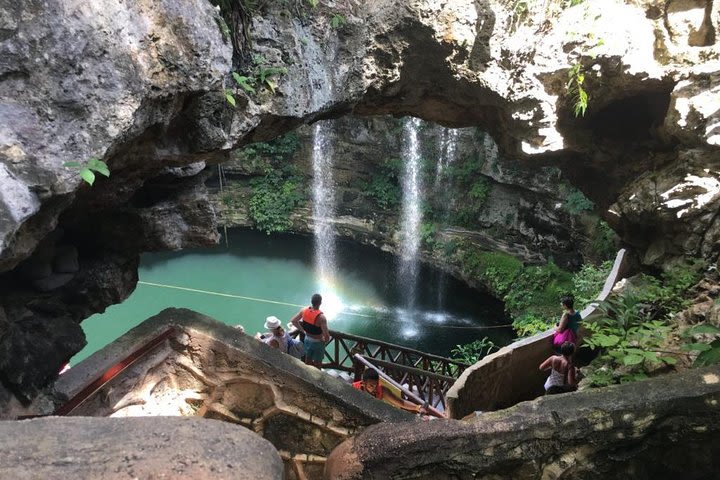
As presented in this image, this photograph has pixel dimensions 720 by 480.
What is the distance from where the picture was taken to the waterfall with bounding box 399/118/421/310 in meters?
16.2

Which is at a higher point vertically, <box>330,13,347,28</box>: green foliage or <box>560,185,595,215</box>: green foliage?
<box>330,13,347,28</box>: green foliage

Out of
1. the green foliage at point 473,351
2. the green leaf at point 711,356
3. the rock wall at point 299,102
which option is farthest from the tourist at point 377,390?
the green foliage at point 473,351

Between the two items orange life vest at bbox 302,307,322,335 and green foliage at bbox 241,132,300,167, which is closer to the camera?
orange life vest at bbox 302,307,322,335

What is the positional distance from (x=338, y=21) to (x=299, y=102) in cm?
118

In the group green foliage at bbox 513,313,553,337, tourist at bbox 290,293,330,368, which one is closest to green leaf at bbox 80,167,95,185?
tourist at bbox 290,293,330,368

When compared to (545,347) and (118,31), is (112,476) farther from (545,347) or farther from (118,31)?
(545,347)

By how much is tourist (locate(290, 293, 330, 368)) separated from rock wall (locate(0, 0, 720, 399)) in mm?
1595

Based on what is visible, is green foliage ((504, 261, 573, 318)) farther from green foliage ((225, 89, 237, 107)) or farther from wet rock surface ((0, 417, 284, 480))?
wet rock surface ((0, 417, 284, 480))

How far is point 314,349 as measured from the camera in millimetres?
5945

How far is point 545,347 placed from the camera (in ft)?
20.2

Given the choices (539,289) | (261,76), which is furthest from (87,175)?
(539,289)

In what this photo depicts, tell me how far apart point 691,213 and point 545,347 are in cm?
228

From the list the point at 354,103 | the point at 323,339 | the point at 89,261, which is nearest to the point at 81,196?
the point at 89,261

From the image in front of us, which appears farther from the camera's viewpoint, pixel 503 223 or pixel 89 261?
pixel 503 223
